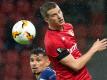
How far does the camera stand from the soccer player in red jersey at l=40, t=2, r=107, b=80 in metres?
3.93

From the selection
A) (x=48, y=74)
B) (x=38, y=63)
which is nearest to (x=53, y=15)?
(x=48, y=74)

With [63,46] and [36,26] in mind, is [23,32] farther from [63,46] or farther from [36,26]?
[36,26]

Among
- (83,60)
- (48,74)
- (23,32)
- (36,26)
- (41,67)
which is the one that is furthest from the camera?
(36,26)

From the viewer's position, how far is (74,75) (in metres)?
4.03

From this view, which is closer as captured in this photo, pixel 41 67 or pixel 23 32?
pixel 41 67

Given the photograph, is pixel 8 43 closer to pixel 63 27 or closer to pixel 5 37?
pixel 5 37

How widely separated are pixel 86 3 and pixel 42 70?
2.53 meters

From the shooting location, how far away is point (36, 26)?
6.88m

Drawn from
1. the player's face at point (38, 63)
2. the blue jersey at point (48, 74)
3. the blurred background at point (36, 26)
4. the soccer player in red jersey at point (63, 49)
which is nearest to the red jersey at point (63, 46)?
the soccer player in red jersey at point (63, 49)

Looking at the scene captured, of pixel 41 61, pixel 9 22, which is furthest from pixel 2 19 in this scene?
pixel 41 61

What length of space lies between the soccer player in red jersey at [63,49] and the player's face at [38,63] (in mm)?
424

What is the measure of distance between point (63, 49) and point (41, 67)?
2.13 ft

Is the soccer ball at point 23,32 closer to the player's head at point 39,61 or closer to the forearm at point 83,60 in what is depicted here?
the player's head at point 39,61

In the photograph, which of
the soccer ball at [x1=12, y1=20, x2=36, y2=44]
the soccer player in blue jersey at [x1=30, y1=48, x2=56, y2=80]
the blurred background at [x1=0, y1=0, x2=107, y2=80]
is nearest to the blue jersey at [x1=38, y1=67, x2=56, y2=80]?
the soccer player in blue jersey at [x1=30, y1=48, x2=56, y2=80]
